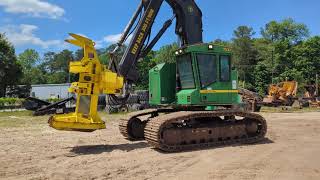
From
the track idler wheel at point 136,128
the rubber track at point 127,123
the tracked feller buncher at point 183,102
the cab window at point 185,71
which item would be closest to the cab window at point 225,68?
the tracked feller buncher at point 183,102

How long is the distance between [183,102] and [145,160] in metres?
2.85

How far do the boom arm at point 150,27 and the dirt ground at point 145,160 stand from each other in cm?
510

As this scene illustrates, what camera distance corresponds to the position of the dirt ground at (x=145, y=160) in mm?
8602

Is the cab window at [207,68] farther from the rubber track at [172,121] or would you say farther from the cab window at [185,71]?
the rubber track at [172,121]

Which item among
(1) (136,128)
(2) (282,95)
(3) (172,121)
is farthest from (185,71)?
(2) (282,95)

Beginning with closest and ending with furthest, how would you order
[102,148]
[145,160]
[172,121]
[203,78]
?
[145,160], [172,121], [102,148], [203,78]

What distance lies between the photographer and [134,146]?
12.6 meters

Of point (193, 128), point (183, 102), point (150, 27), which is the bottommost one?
point (193, 128)

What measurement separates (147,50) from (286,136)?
7.60 metres

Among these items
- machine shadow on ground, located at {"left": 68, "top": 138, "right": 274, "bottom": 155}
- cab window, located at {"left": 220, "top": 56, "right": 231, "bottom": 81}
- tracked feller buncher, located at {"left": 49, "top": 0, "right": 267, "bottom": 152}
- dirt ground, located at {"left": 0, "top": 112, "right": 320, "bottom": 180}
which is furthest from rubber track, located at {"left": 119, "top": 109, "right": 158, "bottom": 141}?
cab window, located at {"left": 220, "top": 56, "right": 231, "bottom": 81}

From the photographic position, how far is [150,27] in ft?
61.5

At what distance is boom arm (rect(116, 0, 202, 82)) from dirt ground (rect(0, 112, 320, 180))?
5099 millimetres

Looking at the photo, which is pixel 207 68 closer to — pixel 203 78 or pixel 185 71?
pixel 203 78

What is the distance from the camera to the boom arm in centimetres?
1717
